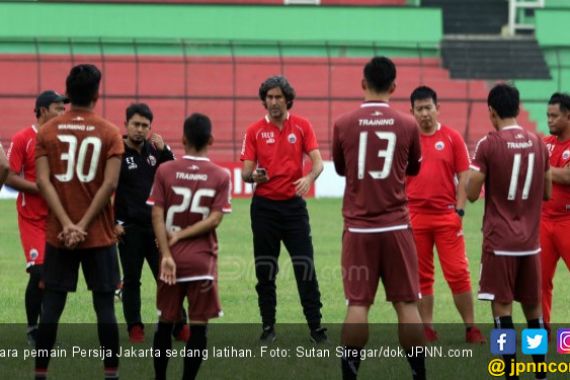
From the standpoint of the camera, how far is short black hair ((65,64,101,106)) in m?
8.38

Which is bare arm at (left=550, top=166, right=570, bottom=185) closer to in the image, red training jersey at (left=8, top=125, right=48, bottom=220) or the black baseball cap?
the black baseball cap

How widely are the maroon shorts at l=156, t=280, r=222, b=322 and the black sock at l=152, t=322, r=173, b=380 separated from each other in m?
0.09

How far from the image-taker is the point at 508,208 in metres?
8.77

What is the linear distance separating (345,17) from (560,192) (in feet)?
106

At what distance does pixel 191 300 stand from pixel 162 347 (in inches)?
15.7

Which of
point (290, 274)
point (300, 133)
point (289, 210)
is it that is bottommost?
point (290, 274)

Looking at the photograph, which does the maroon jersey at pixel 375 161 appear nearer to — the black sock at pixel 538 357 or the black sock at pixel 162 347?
the black sock at pixel 538 357

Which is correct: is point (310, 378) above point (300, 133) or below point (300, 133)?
below

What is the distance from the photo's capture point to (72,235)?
818 centimetres

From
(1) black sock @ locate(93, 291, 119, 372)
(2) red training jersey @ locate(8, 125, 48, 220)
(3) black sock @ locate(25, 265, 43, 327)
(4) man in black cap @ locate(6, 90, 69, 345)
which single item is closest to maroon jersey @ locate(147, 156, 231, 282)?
(1) black sock @ locate(93, 291, 119, 372)

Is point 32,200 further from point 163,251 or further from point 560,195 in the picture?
point 560,195

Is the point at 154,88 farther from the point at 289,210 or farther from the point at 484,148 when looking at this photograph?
the point at 484,148

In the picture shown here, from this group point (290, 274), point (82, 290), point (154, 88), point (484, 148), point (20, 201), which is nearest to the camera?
point (484, 148)

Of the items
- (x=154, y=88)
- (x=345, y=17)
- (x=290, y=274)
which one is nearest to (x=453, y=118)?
(x=345, y=17)
